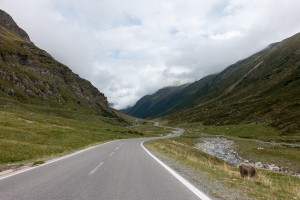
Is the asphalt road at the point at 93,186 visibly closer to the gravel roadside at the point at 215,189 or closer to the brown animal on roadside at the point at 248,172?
the gravel roadside at the point at 215,189

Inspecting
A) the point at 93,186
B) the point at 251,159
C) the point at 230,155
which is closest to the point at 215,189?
the point at 93,186

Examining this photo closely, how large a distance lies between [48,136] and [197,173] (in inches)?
1445

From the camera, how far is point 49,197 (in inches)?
457

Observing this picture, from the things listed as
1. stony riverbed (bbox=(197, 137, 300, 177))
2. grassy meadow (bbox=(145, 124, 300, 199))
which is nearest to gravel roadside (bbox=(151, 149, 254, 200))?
grassy meadow (bbox=(145, 124, 300, 199))

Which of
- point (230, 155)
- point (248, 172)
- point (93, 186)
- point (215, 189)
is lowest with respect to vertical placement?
point (215, 189)

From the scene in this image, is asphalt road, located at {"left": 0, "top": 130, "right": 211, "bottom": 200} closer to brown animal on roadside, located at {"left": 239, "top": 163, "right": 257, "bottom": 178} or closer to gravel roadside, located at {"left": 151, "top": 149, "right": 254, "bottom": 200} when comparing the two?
gravel roadside, located at {"left": 151, "top": 149, "right": 254, "bottom": 200}

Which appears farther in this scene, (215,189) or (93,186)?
(93,186)

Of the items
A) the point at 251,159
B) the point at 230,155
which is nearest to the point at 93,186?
the point at 251,159

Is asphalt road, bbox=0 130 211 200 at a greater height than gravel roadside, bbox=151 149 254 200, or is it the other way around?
asphalt road, bbox=0 130 211 200

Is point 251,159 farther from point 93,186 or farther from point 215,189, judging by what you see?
point 93,186

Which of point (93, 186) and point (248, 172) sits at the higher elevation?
point (93, 186)

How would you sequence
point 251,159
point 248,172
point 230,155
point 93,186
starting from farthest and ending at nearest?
point 230,155, point 251,159, point 248,172, point 93,186

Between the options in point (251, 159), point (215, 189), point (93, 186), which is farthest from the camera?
point (251, 159)

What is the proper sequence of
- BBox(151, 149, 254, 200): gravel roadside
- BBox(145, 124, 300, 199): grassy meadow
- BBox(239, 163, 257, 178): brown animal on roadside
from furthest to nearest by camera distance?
BBox(239, 163, 257, 178): brown animal on roadside
BBox(145, 124, 300, 199): grassy meadow
BBox(151, 149, 254, 200): gravel roadside
